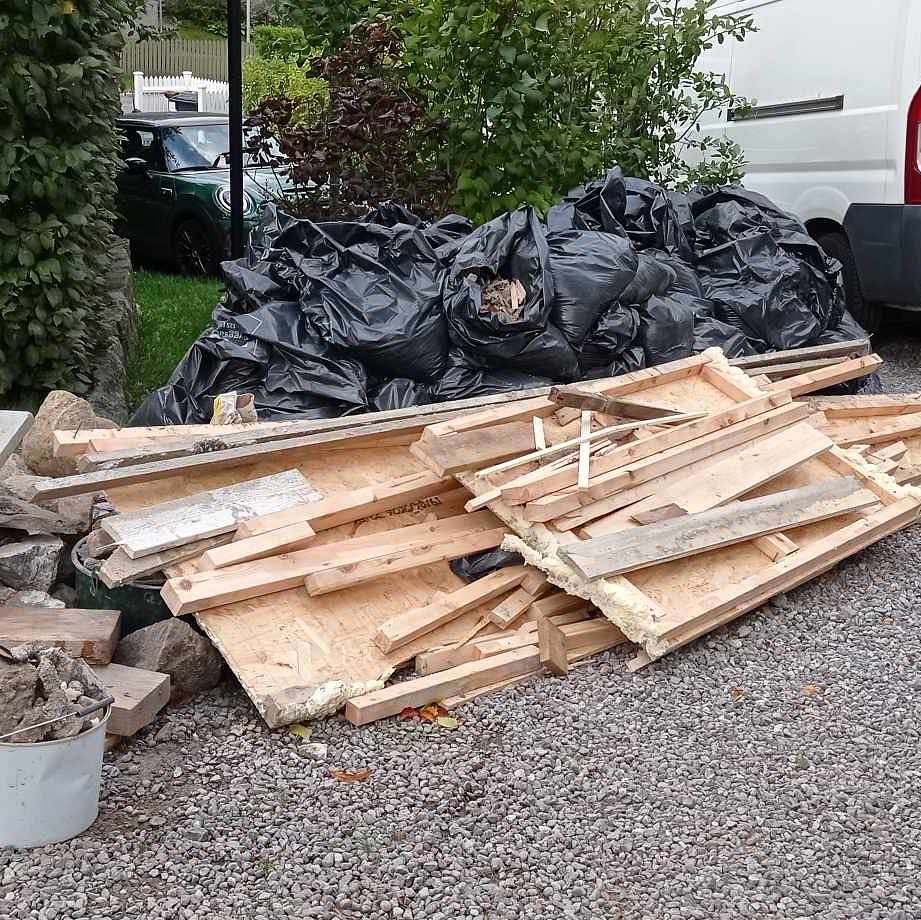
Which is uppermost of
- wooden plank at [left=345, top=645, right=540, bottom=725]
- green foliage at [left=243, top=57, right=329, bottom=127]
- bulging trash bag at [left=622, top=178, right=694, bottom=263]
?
green foliage at [left=243, top=57, right=329, bottom=127]

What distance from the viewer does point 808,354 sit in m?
6.17

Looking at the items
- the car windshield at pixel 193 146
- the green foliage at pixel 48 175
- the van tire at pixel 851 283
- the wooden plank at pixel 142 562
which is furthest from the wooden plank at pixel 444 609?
the car windshield at pixel 193 146

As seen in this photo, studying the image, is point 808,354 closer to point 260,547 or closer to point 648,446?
point 648,446

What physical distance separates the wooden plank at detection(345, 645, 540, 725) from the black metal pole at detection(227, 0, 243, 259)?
410 cm

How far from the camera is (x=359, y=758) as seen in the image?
334cm

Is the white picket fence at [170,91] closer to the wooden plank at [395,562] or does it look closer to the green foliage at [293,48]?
the green foliage at [293,48]

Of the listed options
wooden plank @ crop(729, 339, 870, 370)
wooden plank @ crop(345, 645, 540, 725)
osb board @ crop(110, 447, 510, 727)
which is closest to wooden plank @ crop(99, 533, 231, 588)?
osb board @ crop(110, 447, 510, 727)

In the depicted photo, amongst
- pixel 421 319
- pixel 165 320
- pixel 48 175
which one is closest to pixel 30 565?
pixel 421 319

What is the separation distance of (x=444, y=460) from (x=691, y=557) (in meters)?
1.01

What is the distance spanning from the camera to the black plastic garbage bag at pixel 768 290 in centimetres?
638

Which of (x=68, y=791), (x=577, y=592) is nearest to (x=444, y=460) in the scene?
(x=577, y=592)

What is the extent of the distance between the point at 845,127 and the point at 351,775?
597 centimetres

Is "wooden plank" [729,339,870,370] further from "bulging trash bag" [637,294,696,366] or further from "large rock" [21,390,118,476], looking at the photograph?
"large rock" [21,390,118,476]

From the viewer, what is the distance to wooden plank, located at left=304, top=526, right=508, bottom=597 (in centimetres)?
379
